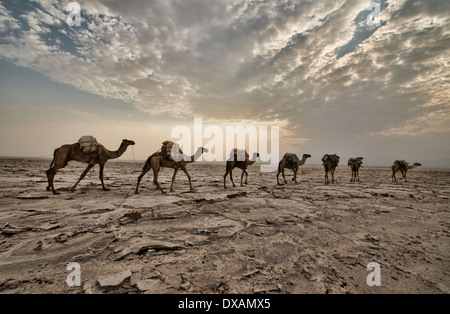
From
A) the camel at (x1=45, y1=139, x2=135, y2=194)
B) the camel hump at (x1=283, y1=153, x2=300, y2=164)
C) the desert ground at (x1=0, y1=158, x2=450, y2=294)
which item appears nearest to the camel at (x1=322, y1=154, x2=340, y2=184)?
the camel hump at (x1=283, y1=153, x2=300, y2=164)

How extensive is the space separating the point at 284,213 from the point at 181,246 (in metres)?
3.04

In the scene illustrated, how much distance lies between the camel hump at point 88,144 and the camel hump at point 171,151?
274 cm

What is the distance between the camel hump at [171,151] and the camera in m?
7.48

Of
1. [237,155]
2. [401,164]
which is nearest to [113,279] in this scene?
[237,155]

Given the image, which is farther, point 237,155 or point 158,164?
point 237,155

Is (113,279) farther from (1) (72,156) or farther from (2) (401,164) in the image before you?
(2) (401,164)

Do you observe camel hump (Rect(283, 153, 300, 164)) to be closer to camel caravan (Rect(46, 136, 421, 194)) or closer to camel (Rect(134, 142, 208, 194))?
camel caravan (Rect(46, 136, 421, 194))

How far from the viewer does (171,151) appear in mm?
7574

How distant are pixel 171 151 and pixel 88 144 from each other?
3.27 m

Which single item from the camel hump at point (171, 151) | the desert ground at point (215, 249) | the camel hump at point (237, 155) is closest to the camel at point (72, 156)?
the desert ground at point (215, 249)

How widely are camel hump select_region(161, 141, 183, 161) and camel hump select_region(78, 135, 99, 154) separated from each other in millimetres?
2740

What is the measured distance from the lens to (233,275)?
6.86ft

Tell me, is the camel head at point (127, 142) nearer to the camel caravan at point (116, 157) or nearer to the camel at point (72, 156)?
the camel caravan at point (116, 157)
